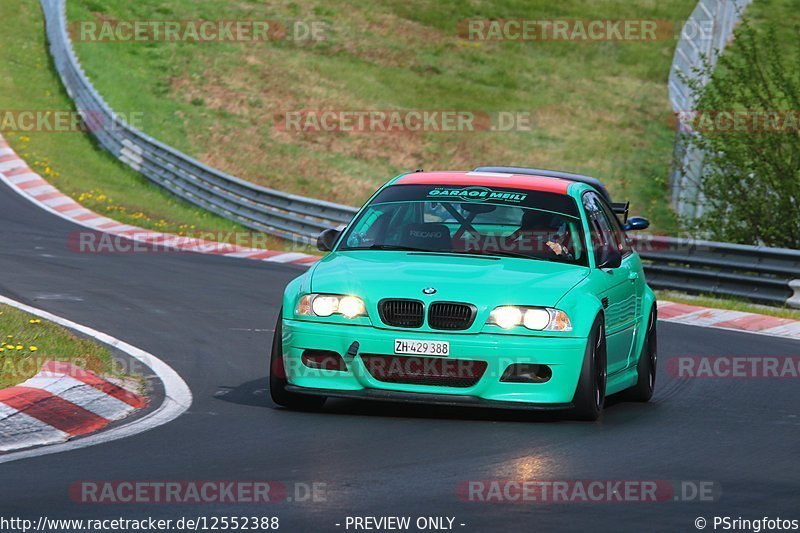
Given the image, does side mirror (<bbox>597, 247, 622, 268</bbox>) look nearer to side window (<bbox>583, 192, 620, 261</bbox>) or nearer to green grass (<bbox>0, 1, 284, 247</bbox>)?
side window (<bbox>583, 192, 620, 261</bbox>)

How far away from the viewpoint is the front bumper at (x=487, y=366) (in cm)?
884

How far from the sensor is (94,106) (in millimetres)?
33625

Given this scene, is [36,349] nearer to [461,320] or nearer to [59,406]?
[59,406]

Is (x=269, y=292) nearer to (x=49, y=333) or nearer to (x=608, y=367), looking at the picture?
(x=49, y=333)

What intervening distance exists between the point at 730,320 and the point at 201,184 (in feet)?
45.7

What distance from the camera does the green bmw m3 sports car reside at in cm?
888

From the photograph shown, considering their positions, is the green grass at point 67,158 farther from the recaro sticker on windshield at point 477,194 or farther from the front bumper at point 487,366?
the front bumper at point 487,366

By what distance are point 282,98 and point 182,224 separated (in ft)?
59.4

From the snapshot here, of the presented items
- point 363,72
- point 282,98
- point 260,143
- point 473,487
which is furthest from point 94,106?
point 473,487

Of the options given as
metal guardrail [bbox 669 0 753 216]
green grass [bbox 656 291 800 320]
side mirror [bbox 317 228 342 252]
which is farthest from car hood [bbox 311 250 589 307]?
metal guardrail [bbox 669 0 753 216]

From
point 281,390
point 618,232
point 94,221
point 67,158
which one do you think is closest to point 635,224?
point 618,232

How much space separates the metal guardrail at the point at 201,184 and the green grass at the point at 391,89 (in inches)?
131

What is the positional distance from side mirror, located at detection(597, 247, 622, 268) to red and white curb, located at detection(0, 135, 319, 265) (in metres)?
12.2

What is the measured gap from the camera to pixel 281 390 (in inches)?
366
